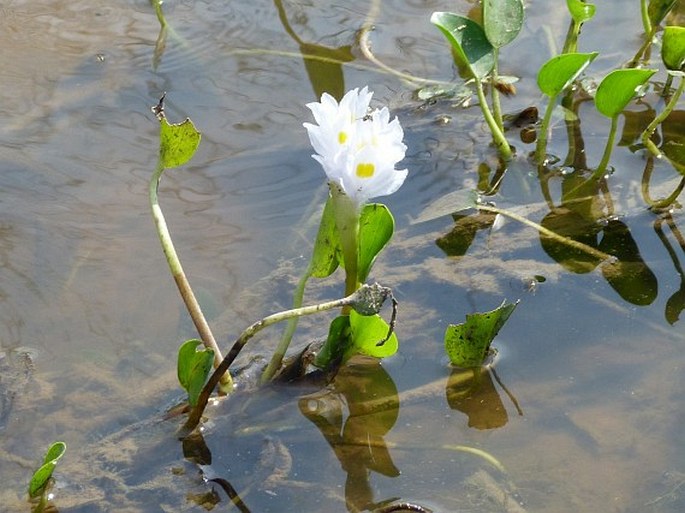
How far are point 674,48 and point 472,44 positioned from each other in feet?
1.67

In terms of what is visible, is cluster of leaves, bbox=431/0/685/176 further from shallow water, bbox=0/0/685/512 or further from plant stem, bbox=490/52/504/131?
shallow water, bbox=0/0/685/512

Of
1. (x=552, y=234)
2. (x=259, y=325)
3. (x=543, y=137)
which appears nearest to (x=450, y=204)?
(x=552, y=234)

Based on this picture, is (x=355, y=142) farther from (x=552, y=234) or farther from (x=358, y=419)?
(x=552, y=234)

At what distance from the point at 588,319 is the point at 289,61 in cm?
142

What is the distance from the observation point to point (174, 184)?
2561 mm

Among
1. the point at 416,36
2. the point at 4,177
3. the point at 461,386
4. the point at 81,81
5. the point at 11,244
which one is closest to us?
the point at 461,386

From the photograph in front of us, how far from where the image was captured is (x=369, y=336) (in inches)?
74.1

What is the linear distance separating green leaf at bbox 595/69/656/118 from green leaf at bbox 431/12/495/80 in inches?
12.3

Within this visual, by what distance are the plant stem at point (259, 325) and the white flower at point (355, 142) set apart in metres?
0.21

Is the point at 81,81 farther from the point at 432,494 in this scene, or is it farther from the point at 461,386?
the point at 432,494

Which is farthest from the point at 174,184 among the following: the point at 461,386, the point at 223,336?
the point at 461,386

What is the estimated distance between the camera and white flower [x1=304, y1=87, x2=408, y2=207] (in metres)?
1.73

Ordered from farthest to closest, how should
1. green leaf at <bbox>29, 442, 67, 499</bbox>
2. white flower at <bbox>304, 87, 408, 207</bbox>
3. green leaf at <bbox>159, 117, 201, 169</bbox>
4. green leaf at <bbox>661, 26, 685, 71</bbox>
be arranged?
1. green leaf at <bbox>661, 26, 685, 71</bbox>
2. green leaf at <bbox>159, 117, 201, 169</bbox>
3. white flower at <bbox>304, 87, 408, 207</bbox>
4. green leaf at <bbox>29, 442, 67, 499</bbox>

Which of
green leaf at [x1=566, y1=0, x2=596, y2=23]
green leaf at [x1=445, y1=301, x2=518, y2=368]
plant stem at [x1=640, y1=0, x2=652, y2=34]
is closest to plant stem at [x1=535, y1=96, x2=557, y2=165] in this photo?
green leaf at [x1=566, y1=0, x2=596, y2=23]
